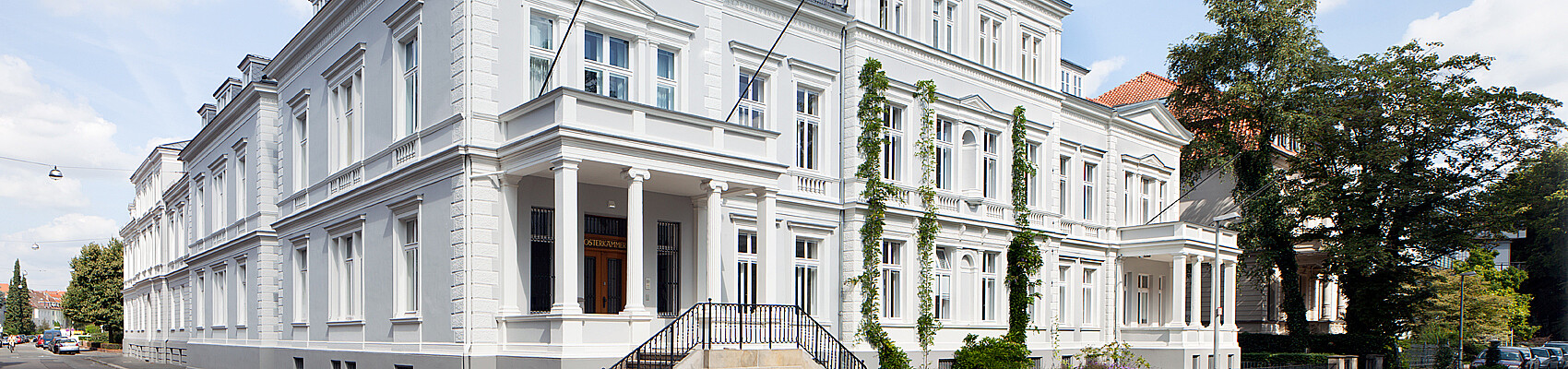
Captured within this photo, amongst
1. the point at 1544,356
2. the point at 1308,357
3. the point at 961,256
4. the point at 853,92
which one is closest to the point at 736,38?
the point at 853,92

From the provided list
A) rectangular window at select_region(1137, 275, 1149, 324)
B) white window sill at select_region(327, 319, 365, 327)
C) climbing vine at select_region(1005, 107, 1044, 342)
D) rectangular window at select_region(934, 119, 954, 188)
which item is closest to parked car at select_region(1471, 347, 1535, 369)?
rectangular window at select_region(1137, 275, 1149, 324)

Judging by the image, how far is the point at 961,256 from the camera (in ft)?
81.7

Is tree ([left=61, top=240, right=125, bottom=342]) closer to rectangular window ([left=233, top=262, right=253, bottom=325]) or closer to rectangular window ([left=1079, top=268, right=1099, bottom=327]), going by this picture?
rectangular window ([left=233, top=262, right=253, bottom=325])

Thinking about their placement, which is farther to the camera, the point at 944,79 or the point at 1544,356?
the point at 1544,356

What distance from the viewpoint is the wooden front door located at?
18.4 m

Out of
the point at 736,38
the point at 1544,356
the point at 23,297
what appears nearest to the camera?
the point at 736,38

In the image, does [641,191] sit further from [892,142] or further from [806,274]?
[892,142]

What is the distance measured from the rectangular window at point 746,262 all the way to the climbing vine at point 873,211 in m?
2.61

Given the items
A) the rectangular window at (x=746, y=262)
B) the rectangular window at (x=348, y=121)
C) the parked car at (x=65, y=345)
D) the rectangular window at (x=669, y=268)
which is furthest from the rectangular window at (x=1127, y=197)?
the parked car at (x=65, y=345)

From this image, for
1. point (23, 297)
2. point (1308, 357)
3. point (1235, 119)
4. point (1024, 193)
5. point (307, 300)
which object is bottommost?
point (23, 297)

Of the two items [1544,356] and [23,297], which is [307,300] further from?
[23,297]

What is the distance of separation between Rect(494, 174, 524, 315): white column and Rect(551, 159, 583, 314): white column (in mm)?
1356

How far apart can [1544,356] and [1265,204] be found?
22.5 metres

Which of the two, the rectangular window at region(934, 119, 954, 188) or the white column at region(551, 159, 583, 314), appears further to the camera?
the rectangular window at region(934, 119, 954, 188)
